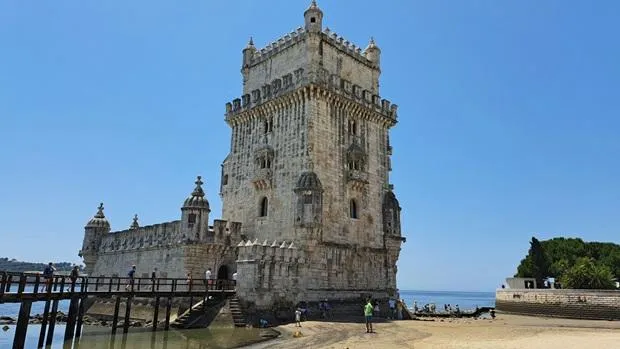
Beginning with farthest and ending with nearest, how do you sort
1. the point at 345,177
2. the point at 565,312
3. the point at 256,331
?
the point at 565,312
the point at 345,177
the point at 256,331

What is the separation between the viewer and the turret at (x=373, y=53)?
38.9 metres

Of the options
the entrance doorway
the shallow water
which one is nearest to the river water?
the shallow water

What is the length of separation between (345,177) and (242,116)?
10319mm

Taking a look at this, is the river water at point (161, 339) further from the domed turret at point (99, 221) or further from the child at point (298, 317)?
the domed turret at point (99, 221)

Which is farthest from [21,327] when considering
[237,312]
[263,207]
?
[263,207]

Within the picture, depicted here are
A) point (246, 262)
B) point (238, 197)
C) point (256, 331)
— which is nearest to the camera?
point (256, 331)

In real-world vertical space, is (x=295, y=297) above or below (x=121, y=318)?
above

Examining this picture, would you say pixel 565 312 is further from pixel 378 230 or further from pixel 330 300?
pixel 330 300

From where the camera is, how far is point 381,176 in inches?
1400

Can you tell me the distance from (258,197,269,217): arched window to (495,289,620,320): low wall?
30.0 meters

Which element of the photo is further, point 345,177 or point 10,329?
point 345,177

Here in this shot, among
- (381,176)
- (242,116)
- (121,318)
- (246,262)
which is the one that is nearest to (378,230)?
(381,176)

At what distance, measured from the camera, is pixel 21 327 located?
18.4 m

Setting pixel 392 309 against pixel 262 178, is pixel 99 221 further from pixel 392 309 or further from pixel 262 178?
pixel 392 309
